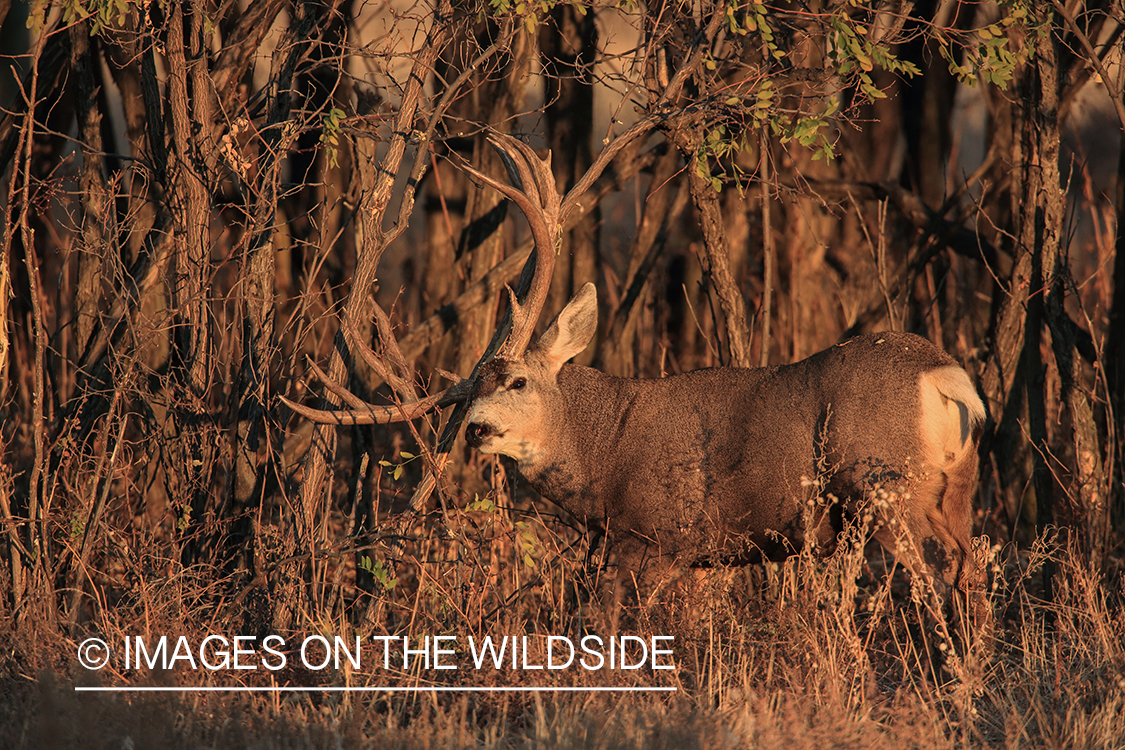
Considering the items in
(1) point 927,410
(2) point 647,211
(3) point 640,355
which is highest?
(2) point 647,211

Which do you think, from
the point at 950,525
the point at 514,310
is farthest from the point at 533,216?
the point at 950,525

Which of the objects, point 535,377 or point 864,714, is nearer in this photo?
point 864,714

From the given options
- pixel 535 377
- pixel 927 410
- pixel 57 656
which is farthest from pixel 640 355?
pixel 57 656

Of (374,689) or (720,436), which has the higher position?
(720,436)

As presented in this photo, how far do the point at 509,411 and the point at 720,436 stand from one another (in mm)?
1008

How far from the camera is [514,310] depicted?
502 centimetres

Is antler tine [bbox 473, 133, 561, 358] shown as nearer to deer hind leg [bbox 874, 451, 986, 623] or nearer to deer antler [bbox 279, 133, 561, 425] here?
deer antler [bbox 279, 133, 561, 425]

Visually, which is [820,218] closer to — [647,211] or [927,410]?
[647,211]

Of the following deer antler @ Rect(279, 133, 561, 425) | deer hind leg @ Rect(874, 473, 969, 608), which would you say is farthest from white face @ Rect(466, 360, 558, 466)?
deer hind leg @ Rect(874, 473, 969, 608)

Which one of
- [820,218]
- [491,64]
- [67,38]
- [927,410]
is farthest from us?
[820,218]

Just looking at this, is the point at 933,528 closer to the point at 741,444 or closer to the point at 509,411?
the point at 741,444

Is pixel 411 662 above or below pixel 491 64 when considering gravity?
below

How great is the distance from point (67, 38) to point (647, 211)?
383 cm

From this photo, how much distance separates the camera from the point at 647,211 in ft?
25.0
